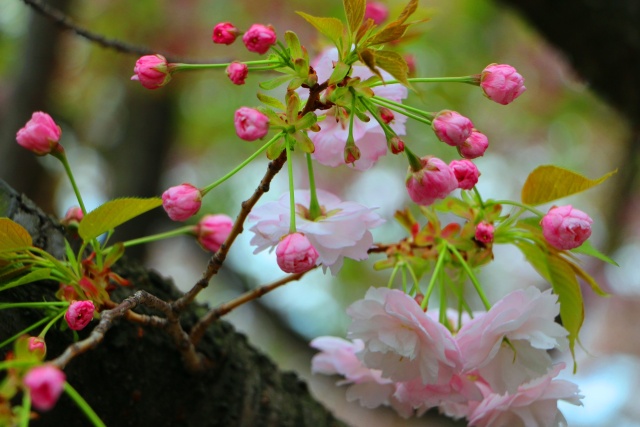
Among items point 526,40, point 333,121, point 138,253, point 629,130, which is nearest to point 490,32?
point 526,40

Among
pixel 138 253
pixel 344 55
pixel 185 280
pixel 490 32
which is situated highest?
pixel 344 55

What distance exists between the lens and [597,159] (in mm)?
3873

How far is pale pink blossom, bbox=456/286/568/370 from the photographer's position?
2.01 feet

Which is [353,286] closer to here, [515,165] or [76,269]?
[515,165]

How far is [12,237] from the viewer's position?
59 centimetres

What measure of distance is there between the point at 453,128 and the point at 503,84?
0.07 metres

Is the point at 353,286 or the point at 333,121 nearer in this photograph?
the point at 333,121

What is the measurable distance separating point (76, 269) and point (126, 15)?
8.11 feet

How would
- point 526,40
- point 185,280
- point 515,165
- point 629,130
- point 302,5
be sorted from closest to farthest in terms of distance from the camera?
point 629,130, point 302,5, point 526,40, point 515,165, point 185,280

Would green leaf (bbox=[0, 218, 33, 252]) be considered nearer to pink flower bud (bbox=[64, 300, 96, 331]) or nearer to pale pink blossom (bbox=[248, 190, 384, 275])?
pink flower bud (bbox=[64, 300, 96, 331])

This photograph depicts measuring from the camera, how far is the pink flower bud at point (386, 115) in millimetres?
631

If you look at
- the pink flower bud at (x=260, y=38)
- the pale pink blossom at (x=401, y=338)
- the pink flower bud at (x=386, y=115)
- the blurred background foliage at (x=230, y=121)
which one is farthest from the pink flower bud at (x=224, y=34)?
the blurred background foliage at (x=230, y=121)

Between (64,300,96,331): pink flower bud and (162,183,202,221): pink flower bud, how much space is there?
4.0 inches

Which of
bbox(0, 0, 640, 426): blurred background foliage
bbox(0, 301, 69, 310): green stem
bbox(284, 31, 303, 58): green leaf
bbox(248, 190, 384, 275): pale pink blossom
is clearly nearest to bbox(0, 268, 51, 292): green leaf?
bbox(0, 301, 69, 310): green stem
